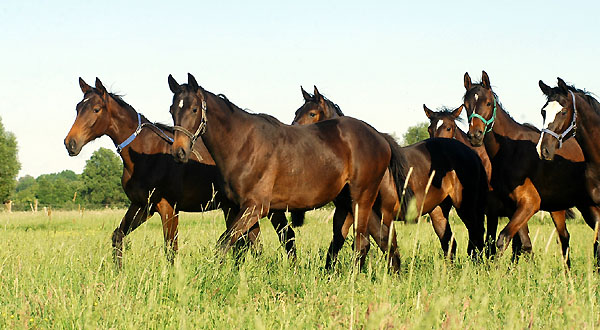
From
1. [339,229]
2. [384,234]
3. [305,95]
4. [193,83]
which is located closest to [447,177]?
[384,234]

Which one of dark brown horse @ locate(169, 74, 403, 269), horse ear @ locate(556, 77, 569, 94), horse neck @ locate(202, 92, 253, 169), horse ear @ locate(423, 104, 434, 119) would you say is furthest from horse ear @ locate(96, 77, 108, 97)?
horse ear @ locate(556, 77, 569, 94)

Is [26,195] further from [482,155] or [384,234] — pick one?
[384,234]

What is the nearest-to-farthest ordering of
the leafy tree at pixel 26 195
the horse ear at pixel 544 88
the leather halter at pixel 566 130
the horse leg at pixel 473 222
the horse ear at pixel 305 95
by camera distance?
the leather halter at pixel 566 130 < the horse ear at pixel 544 88 < the horse leg at pixel 473 222 < the horse ear at pixel 305 95 < the leafy tree at pixel 26 195

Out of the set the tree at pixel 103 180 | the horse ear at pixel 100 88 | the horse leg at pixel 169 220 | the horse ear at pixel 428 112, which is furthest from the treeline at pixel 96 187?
the horse leg at pixel 169 220

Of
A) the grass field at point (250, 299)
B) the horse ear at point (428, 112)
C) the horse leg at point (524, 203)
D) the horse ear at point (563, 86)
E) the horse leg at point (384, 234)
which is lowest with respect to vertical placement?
the grass field at point (250, 299)

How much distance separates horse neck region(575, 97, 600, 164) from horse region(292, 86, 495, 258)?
2.07 meters

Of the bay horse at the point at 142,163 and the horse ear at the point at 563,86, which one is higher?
the horse ear at the point at 563,86

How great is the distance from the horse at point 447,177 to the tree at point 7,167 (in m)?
48.4

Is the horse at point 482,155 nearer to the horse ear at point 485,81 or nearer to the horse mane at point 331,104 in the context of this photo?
the horse ear at point 485,81

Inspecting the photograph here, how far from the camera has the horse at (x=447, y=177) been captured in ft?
27.7

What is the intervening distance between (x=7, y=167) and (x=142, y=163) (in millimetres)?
49919

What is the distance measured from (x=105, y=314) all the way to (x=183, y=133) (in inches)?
105

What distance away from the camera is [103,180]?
79062mm

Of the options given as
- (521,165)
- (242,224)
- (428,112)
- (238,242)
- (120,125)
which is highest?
(428,112)
